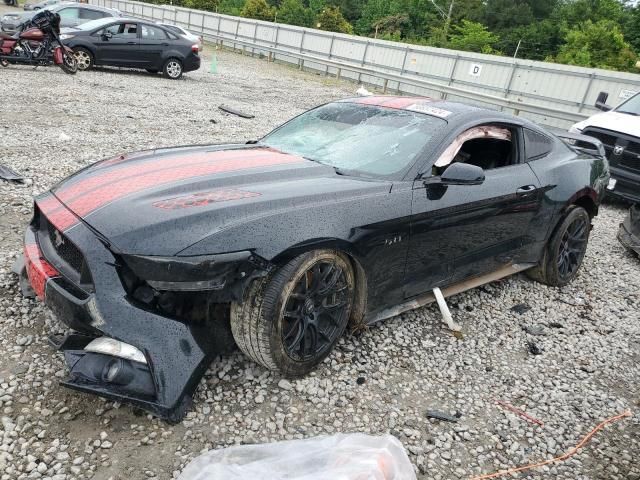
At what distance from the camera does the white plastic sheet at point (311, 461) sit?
2008 millimetres

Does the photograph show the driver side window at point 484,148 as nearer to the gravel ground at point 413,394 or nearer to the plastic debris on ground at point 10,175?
the gravel ground at point 413,394

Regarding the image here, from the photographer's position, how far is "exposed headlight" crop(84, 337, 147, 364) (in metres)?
2.32

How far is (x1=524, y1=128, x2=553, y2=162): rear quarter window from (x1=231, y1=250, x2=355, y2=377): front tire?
2.16 meters

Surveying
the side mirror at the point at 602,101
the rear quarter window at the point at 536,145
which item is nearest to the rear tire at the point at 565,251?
the rear quarter window at the point at 536,145

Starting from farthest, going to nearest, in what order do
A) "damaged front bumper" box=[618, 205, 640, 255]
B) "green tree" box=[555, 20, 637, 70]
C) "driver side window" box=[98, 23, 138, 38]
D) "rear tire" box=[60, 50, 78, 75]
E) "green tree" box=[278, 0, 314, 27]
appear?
1. "green tree" box=[278, 0, 314, 27]
2. "green tree" box=[555, 20, 637, 70]
3. "driver side window" box=[98, 23, 138, 38]
4. "rear tire" box=[60, 50, 78, 75]
5. "damaged front bumper" box=[618, 205, 640, 255]

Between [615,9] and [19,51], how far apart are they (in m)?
47.2

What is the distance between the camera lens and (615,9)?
142 feet

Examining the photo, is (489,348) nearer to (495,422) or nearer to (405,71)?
(495,422)

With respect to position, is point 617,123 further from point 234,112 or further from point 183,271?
point 183,271

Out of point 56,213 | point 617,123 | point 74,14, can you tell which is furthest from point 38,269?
point 74,14

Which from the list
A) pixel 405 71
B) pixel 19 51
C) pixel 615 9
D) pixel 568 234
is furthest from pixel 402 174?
pixel 615 9

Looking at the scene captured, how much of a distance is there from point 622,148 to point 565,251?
377 cm

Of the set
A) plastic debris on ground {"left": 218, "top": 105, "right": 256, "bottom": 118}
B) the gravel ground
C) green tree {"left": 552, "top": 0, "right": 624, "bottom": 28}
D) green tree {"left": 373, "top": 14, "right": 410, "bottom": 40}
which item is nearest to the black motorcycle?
plastic debris on ground {"left": 218, "top": 105, "right": 256, "bottom": 118}

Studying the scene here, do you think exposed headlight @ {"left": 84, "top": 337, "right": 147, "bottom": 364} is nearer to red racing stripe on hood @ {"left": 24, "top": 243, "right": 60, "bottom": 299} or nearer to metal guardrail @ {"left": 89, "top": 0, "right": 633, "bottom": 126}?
red racing stripe on hood @ {"left": 24, "top": 243, "right": 60, "bottom": 299}
